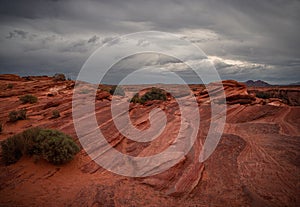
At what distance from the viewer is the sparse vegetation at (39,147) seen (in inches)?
343

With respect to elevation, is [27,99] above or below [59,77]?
below

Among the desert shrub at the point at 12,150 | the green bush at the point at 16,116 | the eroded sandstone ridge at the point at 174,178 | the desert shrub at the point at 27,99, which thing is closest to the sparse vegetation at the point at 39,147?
the desert shrub at the point at 12,150

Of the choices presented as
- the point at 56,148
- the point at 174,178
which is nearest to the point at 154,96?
the point at 56,148

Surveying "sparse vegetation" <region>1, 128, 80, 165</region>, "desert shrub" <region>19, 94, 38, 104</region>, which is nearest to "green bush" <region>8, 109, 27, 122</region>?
"desert shrub" <region>19, 94, 38, 104</region>

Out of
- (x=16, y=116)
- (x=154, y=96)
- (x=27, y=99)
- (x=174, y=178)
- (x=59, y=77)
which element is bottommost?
(x=174, y=178)

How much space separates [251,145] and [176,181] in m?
6.02

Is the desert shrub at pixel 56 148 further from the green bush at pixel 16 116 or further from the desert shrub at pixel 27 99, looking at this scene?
the desert shrub at pixel 27 99

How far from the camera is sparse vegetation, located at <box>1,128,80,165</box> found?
8.72m

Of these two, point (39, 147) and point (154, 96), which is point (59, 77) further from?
point (39, 147)

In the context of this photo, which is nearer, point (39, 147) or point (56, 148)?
point (56, 148)

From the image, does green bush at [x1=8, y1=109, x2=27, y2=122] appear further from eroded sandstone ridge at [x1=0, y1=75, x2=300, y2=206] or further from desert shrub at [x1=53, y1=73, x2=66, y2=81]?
desert shrub at [x1=53, y1=73, x2=66, y2=81]

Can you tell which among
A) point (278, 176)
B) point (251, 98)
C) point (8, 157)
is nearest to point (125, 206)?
point (8, 157)

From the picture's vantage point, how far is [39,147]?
352 inches

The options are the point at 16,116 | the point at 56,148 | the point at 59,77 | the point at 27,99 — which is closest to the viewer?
the point at 56,148
